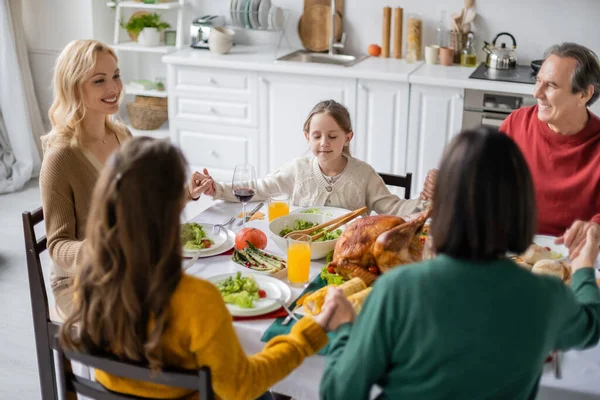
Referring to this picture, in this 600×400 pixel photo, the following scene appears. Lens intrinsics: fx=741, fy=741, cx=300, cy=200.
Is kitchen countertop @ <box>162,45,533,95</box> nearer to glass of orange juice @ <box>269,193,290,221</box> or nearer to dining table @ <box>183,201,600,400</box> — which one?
glass of orange juice @ <box>269,193,290,221</box>

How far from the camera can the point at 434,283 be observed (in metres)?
1.21

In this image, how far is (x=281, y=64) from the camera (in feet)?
13.9

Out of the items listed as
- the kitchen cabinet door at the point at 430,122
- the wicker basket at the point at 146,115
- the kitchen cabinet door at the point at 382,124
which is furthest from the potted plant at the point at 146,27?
the kitchen cabinet door at the point at 430,122

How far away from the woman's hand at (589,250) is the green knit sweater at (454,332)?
0.30 metres

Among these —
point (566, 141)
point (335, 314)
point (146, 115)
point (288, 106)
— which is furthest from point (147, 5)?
point (335, 314)

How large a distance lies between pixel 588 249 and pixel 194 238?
1.06 m

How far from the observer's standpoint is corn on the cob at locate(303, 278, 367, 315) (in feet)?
5.59

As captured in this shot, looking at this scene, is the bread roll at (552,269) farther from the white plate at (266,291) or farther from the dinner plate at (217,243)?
the dinner plate at (217,243)

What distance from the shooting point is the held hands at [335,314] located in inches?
59.2

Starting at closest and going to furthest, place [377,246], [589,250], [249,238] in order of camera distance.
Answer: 1. [589,250]
2. [377,246]
3. [249,238]

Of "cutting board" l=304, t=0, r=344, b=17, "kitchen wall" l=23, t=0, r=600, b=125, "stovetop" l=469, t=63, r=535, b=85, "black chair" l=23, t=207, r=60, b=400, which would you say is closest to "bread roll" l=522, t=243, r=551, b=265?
"black chair" l=23, t=207, r=60, b=400

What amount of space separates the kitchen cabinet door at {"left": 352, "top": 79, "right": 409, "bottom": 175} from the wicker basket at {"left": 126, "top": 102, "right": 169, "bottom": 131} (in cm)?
139

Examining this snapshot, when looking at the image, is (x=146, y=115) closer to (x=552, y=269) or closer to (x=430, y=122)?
(x=430, y=122)

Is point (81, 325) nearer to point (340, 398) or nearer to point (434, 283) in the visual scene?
point (340, 398)
